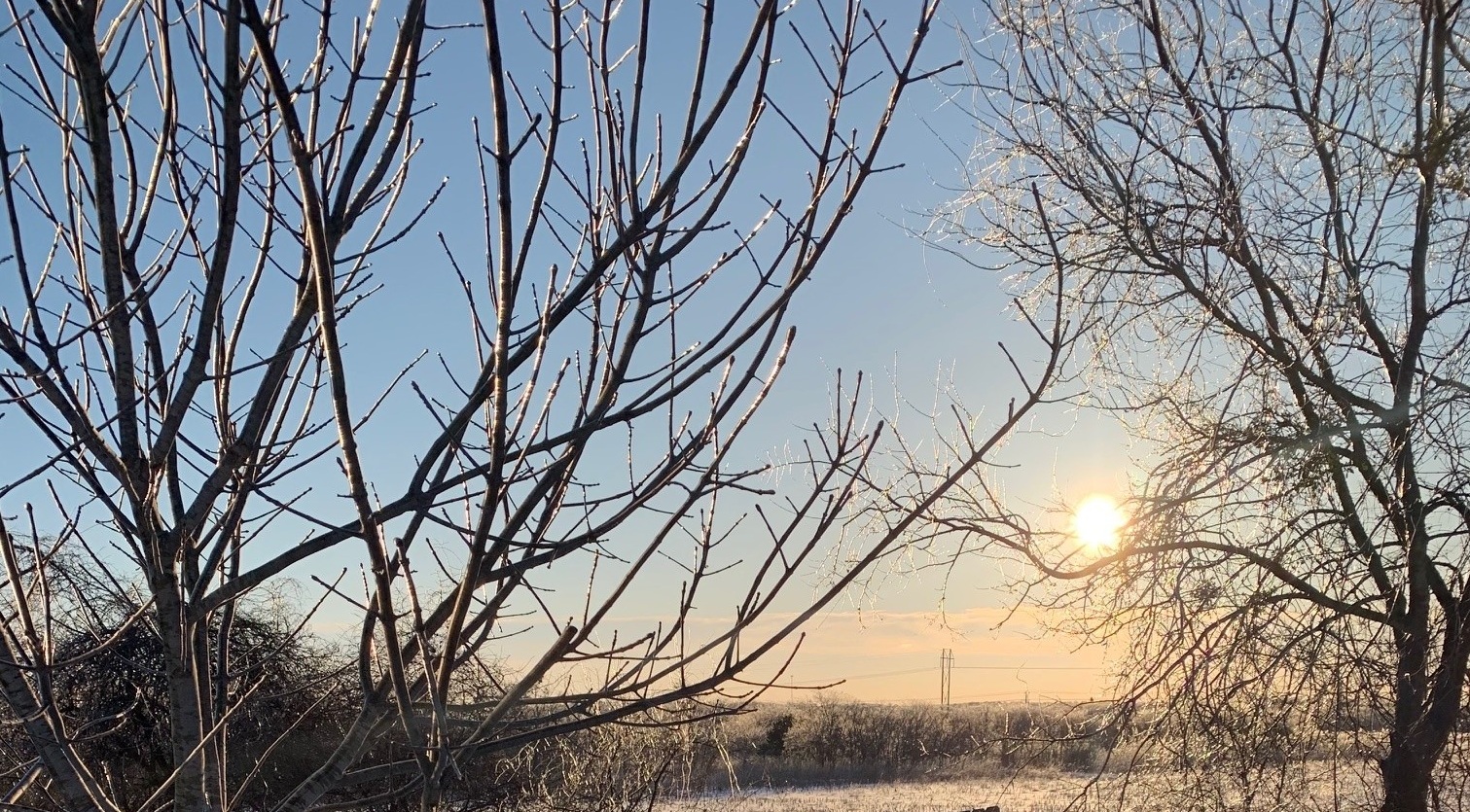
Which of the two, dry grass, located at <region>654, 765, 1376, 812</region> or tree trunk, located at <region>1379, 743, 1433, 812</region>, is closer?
tree trunk, located at <region>1379, 743, 1433, 812</region>

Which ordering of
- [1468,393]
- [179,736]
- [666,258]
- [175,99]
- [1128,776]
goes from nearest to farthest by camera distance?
[666,258] → [179,736] → [175,99] → [1468,393] → [1128,776]

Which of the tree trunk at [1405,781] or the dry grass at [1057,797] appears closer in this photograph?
the tree trunk at [1405,781]

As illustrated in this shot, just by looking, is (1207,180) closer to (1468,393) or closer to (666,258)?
(1468,393)

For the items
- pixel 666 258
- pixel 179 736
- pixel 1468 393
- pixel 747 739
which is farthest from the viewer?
pixel 747 739

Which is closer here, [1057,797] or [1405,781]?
[1405,781]

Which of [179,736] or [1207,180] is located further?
[1207,180]

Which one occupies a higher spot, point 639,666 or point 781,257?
point 781,257

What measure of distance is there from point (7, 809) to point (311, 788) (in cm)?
47

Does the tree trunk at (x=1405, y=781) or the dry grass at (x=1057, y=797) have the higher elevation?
the tree trunk at (x=1405, y=781)

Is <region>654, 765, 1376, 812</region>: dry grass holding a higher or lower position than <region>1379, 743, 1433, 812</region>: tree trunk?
lower

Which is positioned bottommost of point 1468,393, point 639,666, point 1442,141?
point 639,666

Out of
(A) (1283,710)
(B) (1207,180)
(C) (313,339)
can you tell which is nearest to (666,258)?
(C) (313,339)

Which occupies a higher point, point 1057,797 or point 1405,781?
point 1405,781

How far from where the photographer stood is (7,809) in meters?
1.59
